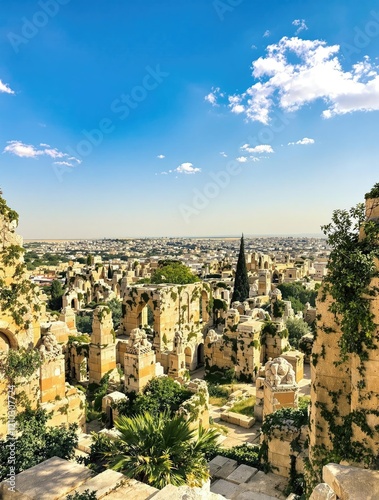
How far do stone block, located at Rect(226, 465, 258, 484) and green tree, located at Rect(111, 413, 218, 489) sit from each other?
176 cm

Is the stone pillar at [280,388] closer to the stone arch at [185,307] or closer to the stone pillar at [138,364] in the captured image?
the stone pillar at [138,364]

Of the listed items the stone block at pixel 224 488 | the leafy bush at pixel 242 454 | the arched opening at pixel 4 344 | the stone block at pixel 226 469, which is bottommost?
the leafy bush at pixel 242 454

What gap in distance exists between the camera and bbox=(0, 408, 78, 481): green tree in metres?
7.44

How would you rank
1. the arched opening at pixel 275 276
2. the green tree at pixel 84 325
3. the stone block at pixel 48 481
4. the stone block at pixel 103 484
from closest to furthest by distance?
the stone block at pixel 48 481
the stone block at pixel 103 484
the green tree at pixel 84 325
the arched opening at pixel 275 276

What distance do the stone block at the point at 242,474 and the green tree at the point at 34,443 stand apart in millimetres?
3892

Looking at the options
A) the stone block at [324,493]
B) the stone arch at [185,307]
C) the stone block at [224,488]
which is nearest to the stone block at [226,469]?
the stone block at [224,488]

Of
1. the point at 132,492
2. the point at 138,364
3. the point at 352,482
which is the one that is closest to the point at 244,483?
the point at 132,492

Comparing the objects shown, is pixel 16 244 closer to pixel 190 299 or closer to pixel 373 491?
pixel 373 491

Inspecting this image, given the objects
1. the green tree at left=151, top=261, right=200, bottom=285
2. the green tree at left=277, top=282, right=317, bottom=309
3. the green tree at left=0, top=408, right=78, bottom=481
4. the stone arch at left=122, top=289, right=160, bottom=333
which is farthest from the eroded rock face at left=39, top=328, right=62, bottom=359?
the green tree at left=277, top=282, right=317, bottom=309

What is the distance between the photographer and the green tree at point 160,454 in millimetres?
6426

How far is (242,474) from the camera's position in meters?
8.97

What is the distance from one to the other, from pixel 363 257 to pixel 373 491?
10.2ft

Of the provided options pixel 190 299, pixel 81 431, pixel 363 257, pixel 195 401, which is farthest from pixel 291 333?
pixel 363 257

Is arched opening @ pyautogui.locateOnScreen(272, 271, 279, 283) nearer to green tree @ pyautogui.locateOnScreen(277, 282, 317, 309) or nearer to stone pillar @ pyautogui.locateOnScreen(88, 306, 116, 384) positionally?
green tree @ pyautogui.locateOnScreen(277, 282, 317, 309)
